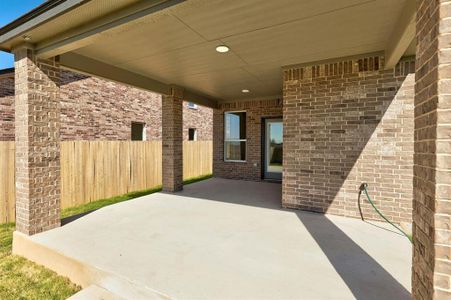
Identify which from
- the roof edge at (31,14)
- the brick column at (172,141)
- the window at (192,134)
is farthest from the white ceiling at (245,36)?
the window at (192,134)

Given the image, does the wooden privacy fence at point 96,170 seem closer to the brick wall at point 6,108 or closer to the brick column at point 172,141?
the brick column at point 172,141

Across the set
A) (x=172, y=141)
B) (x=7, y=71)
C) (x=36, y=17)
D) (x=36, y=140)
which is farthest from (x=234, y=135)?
(x=36, y=17)

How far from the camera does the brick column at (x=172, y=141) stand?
6.78 meters

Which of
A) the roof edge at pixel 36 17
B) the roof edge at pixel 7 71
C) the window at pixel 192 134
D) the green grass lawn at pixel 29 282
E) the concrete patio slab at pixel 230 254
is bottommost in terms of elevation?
the green grass lawn at pixel 29 282

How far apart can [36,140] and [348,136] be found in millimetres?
5279

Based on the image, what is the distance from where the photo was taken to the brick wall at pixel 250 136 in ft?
29.2

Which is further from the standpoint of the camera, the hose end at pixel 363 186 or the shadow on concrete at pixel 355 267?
the hose end at pixel 363 186

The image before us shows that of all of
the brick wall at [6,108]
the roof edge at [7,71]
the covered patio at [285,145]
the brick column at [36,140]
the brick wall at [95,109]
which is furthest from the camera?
the brick wall at [95,109]

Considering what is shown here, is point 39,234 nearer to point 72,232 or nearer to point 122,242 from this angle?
point 72,232

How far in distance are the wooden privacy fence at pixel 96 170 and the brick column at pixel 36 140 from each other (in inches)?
67.6

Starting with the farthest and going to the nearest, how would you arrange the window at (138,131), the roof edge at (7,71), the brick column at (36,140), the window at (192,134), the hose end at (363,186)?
the window at (192,134) → the window at (138,131) → the roof edge at (7,71) → the hose end at (363,186) → the brick column at (36,140)

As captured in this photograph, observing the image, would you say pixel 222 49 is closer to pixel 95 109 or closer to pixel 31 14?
pixel 31 14

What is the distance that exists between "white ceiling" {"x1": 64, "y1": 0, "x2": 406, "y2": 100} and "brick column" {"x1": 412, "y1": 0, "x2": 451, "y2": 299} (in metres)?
1.61

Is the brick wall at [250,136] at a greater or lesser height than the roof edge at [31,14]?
lesser
